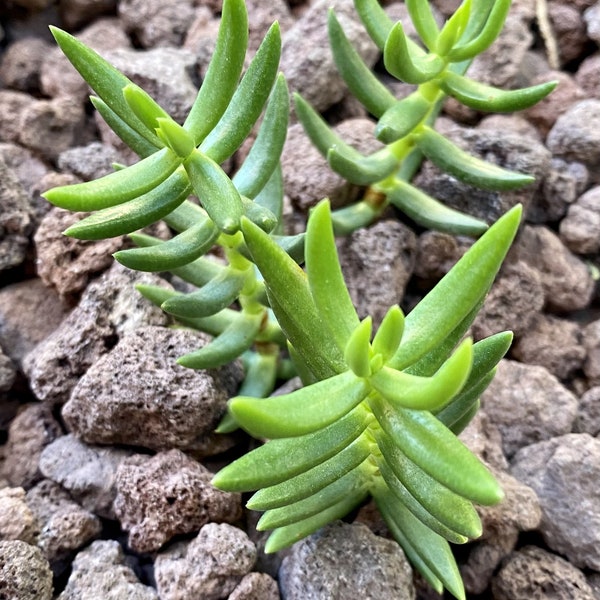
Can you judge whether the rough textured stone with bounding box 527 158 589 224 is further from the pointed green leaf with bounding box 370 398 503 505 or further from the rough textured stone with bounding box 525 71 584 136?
the pointed green leaf with bounding box 370 398 503 505

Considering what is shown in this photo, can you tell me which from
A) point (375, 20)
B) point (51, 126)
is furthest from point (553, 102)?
point (51, 126)

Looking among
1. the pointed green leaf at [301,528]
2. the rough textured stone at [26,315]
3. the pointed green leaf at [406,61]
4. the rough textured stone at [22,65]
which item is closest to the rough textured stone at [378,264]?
the pointed green leaf at [406,61]

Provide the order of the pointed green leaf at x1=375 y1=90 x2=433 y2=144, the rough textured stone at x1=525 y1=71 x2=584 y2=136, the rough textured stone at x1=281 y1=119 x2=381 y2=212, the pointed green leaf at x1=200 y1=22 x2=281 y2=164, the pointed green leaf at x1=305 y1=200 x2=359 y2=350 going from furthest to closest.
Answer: the rough textured stone at x1=525 y1=71 x2=584 y2=136 < the rough textured stone at x1=281 y1=119 x2=381 y2=212 < the pointed green leaf at x1=375 y1=90 x2=433 y2=144 < the pointed green leaf at x1=200 y1=22 x2=281 y2=164 < the pointed green leaf at x1=305 y1=200 x2=359 y2=350

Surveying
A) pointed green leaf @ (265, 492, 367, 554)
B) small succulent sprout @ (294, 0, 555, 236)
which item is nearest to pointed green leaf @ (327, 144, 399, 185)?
small succulent sprout @ (294, 0, 555, 236)

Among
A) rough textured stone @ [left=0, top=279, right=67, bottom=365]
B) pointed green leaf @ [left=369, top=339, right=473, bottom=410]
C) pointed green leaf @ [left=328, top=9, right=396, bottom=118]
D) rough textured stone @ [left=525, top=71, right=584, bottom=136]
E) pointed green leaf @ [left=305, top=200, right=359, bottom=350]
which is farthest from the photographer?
rough textured stone @ [left=525, top=71, right=584, bottom=136]

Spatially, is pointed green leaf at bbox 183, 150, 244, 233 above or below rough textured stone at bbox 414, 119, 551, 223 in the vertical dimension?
above

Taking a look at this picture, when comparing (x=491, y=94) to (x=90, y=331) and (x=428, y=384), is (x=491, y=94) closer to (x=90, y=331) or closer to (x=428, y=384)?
(x=428, y=384)
